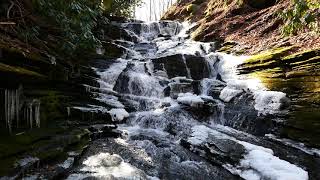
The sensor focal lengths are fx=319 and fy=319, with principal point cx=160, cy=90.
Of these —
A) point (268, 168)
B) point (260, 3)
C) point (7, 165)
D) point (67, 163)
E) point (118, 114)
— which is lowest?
point (268, 168)

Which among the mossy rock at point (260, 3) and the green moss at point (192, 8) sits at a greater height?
the green moss at point (192, 8)

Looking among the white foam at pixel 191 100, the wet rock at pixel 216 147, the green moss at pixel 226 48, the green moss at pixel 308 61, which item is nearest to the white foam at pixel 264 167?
the wet rock at pixel 216 147

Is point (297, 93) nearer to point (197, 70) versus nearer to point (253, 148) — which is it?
point (253, 148)

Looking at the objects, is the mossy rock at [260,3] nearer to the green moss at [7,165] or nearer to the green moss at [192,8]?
the green moss at [192,8]

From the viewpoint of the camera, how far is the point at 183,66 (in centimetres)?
1503


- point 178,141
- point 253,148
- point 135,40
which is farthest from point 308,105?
point 135,40

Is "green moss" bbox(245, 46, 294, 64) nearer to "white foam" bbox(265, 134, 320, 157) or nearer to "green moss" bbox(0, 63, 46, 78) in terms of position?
"white foam" bbox(265, 134, 320, 157)

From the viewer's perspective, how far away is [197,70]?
1491 cm

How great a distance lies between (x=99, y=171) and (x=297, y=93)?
21.8ft

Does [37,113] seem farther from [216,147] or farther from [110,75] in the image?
[110,75]

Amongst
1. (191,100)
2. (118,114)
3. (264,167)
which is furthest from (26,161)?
(191,100)

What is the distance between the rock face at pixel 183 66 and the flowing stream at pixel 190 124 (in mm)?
28

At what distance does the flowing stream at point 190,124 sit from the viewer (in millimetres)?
6973

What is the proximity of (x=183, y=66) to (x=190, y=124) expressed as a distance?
16.9ft
